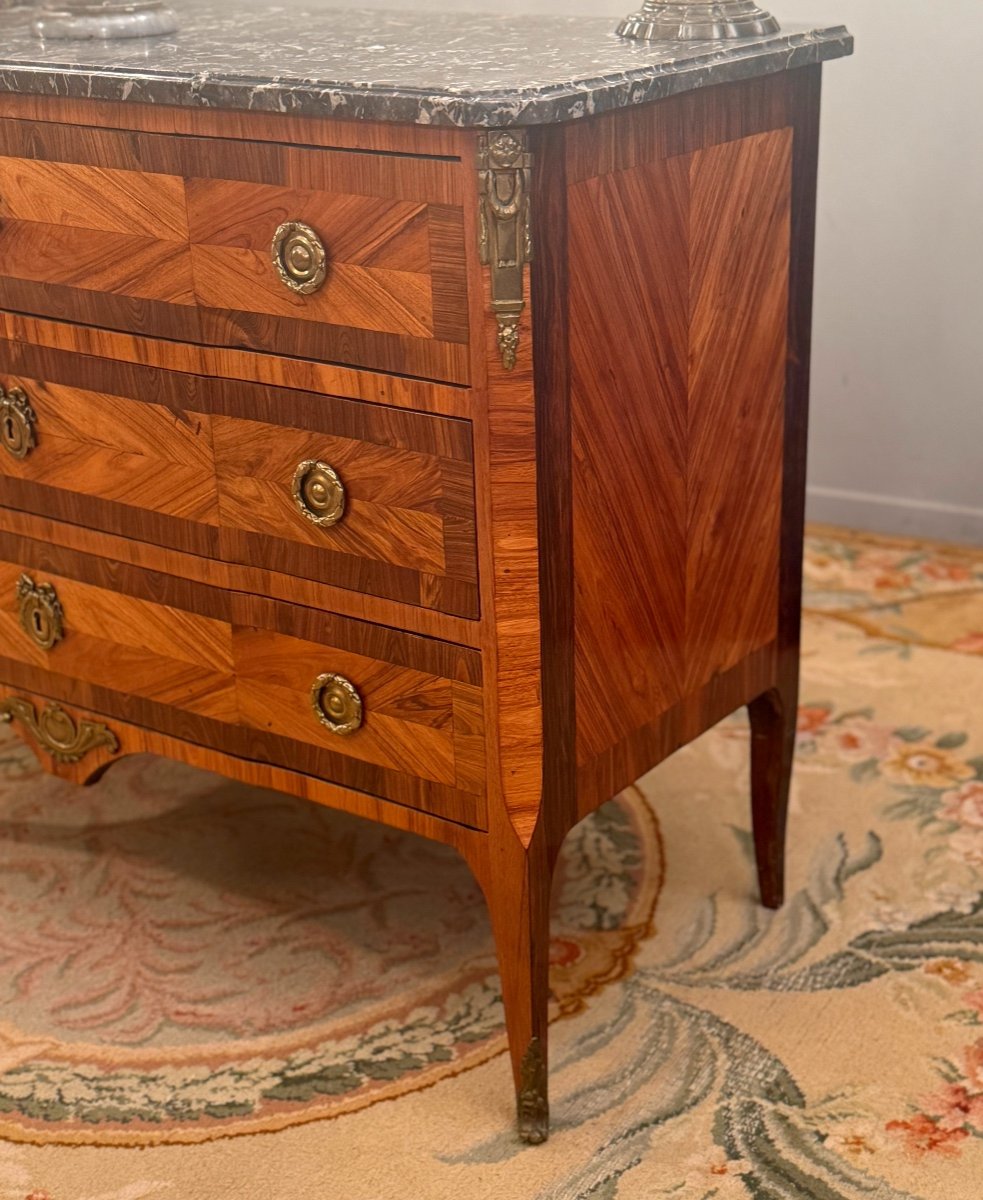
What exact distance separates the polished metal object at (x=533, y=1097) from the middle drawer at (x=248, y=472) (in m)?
0.48

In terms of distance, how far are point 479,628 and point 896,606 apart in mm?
1585

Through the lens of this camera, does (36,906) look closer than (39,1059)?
No

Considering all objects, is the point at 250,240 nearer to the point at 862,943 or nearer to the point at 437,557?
the point at 437,557

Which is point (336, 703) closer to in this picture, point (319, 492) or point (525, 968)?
point (319, 492)

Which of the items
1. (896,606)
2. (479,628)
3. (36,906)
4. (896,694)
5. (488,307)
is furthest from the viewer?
(896,606)

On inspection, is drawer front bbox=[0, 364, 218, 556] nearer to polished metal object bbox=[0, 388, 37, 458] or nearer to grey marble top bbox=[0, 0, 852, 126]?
polished metal object bbox=[0, 388, 37, 458]

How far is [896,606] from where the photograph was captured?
9.74 feet

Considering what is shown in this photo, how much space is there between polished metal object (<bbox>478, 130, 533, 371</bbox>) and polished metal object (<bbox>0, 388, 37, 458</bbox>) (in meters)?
0.68

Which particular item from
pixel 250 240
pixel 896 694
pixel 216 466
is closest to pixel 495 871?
pixel 216 466

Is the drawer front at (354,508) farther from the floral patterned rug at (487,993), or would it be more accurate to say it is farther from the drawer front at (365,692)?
the floral patterned rug at (487,993)

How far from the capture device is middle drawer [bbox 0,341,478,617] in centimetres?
157

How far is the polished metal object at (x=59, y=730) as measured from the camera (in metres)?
1.97

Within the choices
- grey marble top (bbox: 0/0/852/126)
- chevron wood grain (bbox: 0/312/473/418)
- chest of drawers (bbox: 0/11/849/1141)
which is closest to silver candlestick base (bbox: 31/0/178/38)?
grey marble top (bbox: 0/0/852/126)

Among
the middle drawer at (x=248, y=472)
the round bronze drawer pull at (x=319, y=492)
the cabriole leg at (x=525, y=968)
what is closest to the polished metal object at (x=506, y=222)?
the middle drawer at (x=248, y=472)
